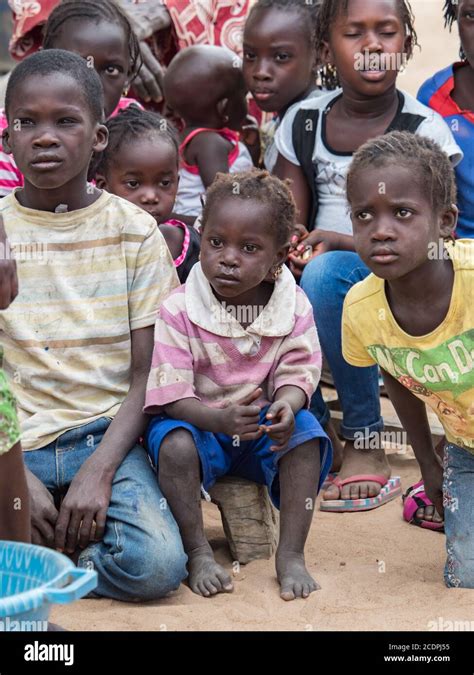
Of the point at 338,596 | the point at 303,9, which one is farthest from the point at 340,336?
the point at 303,9

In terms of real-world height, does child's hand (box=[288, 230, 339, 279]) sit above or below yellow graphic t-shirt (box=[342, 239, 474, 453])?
above

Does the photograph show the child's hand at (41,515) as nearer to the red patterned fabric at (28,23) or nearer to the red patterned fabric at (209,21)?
the red patterned fabric at (28,23)

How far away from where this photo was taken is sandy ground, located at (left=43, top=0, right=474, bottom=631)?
2.91 m

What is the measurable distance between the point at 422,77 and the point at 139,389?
7834 millimetres

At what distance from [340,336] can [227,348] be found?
87cm

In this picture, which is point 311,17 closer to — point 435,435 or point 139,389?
point 435,435

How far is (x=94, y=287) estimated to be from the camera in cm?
336

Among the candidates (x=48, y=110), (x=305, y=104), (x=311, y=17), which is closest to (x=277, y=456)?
(x=48, y=110)

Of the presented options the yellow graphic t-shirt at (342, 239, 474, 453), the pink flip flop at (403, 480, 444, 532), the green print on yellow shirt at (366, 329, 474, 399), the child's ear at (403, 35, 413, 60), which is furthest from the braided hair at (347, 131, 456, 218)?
the child's ear at (403, 35, 413, 60)

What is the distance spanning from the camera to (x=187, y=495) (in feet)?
10.6

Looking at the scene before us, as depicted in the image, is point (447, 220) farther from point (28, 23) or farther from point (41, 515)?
point (28, 23)

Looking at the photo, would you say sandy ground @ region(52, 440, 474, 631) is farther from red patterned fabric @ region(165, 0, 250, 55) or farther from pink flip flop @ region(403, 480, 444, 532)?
red patterned fabric @ region(165, 0, 250, 55)

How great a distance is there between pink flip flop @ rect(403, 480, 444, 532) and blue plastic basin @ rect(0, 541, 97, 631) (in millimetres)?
1758

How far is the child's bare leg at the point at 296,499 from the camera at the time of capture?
Result: 3227 millimetres
